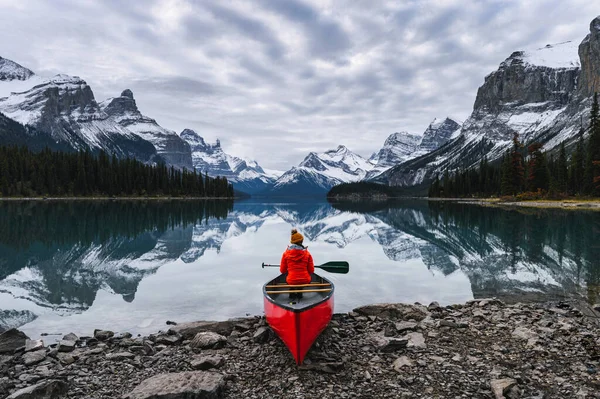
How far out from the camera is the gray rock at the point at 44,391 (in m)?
9.16

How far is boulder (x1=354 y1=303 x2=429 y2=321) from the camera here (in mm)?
16141

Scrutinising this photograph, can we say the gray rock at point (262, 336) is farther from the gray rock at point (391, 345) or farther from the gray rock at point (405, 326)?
the gray rock at point (405, 326)

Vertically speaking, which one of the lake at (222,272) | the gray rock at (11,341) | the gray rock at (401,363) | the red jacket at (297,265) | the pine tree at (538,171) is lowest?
the lake at (222,272)

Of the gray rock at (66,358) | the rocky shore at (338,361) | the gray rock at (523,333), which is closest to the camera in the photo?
the rocky shore at (338,361)

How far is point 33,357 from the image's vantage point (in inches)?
468

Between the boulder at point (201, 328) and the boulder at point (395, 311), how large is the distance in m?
5.71

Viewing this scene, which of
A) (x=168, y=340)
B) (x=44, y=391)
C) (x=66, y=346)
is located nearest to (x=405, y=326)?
(x=168, y=340)

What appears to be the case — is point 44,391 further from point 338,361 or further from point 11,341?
point 338,361

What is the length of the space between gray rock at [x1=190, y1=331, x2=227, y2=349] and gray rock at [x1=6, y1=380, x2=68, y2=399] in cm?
423

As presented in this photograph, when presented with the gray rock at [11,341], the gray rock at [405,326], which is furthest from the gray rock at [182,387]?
the gray rock at [405,326]

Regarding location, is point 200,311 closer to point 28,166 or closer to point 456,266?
point 456,266

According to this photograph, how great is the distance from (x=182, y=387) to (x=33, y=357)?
5.85 metres

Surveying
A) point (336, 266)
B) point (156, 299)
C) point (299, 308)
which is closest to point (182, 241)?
point (156, 299)

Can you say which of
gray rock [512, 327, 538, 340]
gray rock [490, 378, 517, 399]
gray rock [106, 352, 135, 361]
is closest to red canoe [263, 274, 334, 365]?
gray rock [106, 352, 135, 361]
